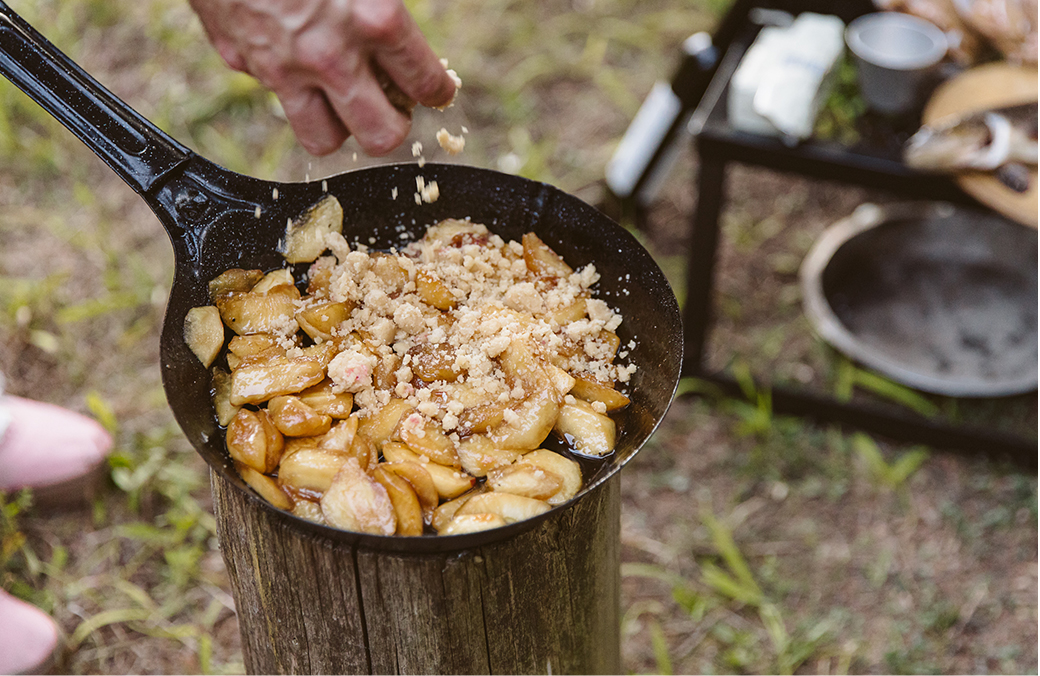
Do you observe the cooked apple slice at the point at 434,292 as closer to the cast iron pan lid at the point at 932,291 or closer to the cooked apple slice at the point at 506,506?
the cooked apple slice at the point at 506,506

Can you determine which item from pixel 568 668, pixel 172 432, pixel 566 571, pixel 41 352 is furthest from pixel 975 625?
pixel 41 352

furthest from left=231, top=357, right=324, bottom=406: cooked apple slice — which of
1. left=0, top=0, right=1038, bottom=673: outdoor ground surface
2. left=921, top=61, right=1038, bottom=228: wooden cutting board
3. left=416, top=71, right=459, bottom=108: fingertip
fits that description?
left=921, top=61, right=1038, bottom=228: wooden cutting board

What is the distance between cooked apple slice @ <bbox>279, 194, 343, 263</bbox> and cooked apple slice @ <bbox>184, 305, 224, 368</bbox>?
21 cm

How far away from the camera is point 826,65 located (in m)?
2.52

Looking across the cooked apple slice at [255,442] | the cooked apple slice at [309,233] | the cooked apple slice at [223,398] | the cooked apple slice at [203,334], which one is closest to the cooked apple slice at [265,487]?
the cooked apple slice at [255,442]

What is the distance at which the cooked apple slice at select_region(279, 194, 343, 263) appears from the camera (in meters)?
1.56

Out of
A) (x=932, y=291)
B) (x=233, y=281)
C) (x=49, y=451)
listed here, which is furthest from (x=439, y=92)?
(x=932, y=291)

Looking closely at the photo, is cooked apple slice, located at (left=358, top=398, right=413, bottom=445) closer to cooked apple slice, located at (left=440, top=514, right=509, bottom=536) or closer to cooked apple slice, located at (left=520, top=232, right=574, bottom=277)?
cooked apple slice, located at (left=440, top=514, right=509, bottom=536)

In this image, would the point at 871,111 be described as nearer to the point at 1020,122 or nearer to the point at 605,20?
the point at 1020,122

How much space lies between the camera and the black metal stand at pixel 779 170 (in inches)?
90.7

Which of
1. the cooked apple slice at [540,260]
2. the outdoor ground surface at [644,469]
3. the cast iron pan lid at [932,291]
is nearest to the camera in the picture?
the cooked apple slice at [540,260]

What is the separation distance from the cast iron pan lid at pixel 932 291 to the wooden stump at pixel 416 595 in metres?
1.50

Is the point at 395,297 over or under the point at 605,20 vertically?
over

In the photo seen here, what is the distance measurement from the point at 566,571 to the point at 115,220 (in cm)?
259
